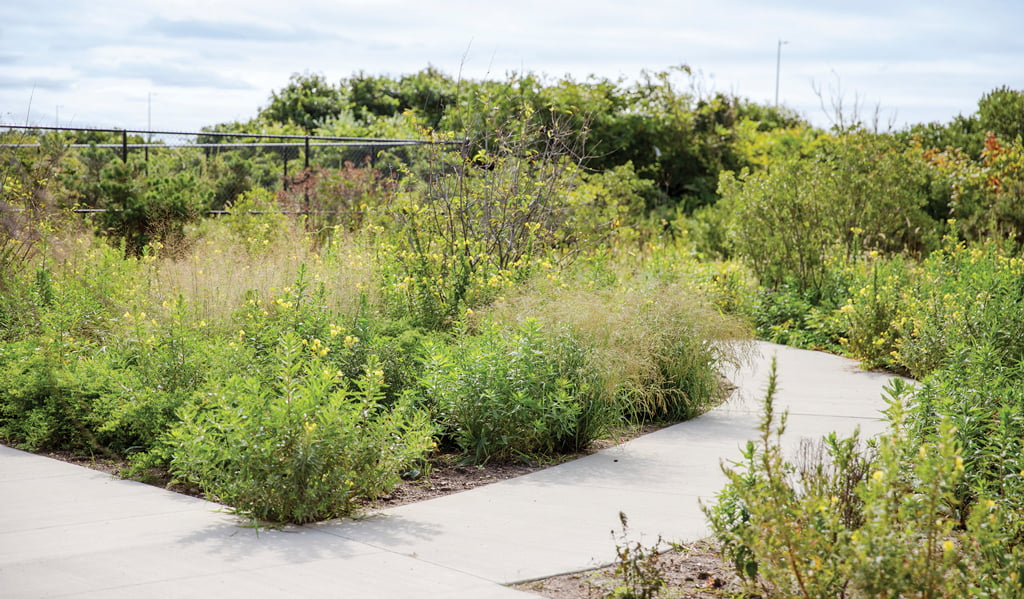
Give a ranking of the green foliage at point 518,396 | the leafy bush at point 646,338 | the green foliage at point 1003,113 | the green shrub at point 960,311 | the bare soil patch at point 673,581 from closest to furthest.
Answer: the bare soil patch at point 673,581 < the green foliage at point 518,396 < the leafy bush at point 646,338 < the green shrub at point 960,311 < the green foliage at point 1003,113

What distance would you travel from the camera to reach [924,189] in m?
16.4

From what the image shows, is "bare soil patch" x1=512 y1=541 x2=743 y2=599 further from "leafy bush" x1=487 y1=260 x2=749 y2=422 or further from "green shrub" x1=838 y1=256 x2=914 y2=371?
"green shrub" x1=838 y1=256 x2=914 y2=371

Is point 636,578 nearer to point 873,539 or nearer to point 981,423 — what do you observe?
point 873,539

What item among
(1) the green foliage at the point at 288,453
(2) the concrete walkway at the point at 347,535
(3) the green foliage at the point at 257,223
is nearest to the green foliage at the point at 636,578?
(2) the concrete walkway at the point at 347,535

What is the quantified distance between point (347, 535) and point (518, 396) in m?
1.59

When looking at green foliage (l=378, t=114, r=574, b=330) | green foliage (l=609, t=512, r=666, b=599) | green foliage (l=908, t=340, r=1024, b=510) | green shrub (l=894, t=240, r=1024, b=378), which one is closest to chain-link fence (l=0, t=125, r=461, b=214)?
green foliage (l=378, t=114, r=574, b=330)

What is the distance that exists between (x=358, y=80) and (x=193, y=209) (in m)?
15.5

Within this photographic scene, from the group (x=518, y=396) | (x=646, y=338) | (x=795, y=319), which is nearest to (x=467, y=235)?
(x=646, y=338)

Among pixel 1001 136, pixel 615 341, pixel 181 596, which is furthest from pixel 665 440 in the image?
pixel 1001 136

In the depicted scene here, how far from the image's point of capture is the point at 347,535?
4.32 meters

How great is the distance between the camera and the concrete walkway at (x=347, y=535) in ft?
12.0

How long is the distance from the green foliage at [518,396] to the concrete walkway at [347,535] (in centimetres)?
28

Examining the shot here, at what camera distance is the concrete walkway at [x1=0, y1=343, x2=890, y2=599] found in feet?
12.0

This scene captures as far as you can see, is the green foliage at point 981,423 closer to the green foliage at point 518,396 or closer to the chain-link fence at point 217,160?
the green foliage at point 518,396
